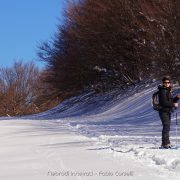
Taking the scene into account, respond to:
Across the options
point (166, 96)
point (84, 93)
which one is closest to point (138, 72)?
point (84, 93)

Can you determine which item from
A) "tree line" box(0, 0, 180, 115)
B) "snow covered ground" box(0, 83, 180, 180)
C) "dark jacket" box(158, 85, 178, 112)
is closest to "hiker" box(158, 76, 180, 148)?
"dark jacket" box(158, 85, 178, 112)

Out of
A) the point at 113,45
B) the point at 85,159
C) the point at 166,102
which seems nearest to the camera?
the point at 85,159

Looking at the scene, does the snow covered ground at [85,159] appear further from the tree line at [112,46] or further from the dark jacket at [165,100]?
the tree line at [112,46]

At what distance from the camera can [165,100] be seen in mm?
10719

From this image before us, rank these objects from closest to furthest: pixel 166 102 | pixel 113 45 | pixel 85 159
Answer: pixel 85 159
pixel 166 102
pixel 113 45

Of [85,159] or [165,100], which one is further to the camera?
[165,100]

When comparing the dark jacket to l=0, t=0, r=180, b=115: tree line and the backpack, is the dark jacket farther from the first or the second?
l=0, t=0, r=180, b=115: tree line

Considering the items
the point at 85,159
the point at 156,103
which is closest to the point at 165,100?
the point at 156,103

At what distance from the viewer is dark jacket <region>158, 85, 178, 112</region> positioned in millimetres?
10695

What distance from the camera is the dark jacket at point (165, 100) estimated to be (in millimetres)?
10695

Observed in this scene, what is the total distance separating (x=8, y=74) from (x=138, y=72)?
132 ft

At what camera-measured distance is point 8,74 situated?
69.4 metres

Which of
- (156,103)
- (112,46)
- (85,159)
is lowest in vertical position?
(85,159)

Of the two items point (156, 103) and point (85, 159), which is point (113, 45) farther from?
point (85, 159)
